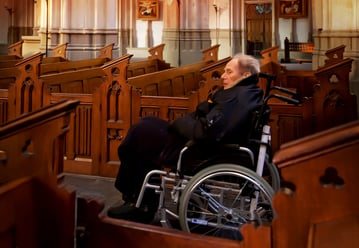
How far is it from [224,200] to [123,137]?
2.24 metres

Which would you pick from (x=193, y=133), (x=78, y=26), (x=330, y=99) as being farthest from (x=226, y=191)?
(x=78, y=26)

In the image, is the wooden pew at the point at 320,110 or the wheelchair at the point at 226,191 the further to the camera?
the wooden pew at the point at 320,110

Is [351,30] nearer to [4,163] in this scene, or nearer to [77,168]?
[77,168]

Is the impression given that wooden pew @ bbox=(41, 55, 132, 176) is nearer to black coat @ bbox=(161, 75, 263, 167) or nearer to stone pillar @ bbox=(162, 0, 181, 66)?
black coat @ bbox=(161, 75, 263, 167)

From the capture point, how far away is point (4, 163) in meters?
2.19

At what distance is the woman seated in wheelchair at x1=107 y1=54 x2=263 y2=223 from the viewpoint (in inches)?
117

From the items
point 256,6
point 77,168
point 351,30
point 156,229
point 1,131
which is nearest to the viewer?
point 1,131

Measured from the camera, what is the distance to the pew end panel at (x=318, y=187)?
1.82 meters

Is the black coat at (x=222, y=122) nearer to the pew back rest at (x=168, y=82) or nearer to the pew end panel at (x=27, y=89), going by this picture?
the pew back rest at (x=168, y=82)

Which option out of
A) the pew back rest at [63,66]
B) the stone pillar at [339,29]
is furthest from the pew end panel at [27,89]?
the stone pillar at [339,29]

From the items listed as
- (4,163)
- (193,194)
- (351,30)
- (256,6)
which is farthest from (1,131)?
(256,6)

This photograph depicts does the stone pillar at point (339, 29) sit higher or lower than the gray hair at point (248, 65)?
higher

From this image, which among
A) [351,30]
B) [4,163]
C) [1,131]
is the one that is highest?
[351,30]

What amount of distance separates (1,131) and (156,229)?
836mm
